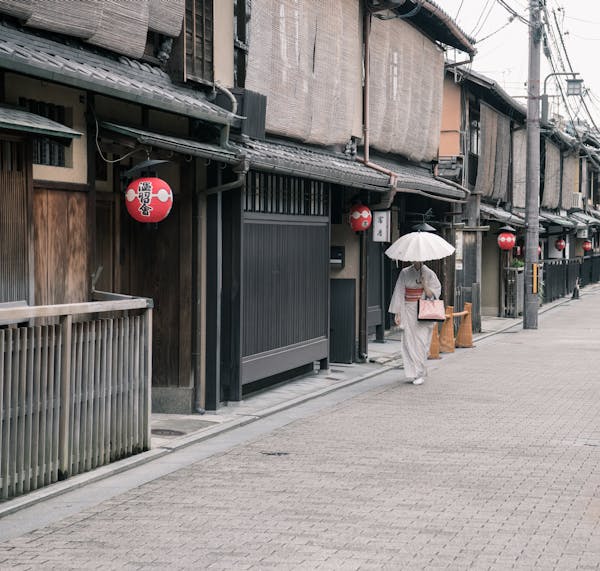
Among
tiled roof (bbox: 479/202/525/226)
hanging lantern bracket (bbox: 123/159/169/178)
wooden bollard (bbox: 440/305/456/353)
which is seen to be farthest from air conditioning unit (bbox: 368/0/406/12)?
tiled roof (bbox: 479/202/525/226)

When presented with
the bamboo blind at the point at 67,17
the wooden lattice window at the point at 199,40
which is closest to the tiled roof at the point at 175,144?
the bamboo blind at the point at 67,17

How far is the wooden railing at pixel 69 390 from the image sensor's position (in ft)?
27.0

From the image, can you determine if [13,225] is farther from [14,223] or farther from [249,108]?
[249,108]

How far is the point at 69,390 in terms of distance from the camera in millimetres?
8984

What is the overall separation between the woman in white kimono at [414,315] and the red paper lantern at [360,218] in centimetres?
220

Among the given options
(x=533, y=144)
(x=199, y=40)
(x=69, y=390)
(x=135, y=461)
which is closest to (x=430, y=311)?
(x=199, y=40)

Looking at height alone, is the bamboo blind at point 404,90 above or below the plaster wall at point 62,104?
above

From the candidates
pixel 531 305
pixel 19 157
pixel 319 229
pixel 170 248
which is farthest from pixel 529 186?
pixel 19 157

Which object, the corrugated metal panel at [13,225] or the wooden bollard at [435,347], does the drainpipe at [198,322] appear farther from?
the wooden bollard at [435,347]

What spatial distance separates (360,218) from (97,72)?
9.43m

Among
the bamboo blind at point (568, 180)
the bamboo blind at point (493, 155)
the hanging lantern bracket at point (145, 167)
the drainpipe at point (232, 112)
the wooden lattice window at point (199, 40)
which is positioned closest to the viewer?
the hanging lantern bracket at point (145, 167)

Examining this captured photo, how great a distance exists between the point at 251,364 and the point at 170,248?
81.5 inches

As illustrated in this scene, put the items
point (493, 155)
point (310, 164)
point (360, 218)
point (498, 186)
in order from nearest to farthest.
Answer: point (310, 164) → point (360, 218) → point (493, 155) → point (498, 186)

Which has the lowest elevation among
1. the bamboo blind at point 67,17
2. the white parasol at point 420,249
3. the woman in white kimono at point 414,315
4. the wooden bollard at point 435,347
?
the wooden bollard at point 435,347
